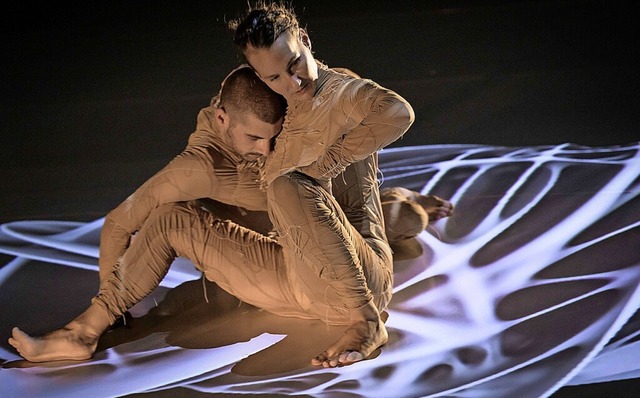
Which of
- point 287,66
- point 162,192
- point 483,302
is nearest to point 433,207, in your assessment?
point 483,302

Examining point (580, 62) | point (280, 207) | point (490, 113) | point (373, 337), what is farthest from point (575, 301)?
point (580, 62)

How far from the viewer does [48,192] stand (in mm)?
3408

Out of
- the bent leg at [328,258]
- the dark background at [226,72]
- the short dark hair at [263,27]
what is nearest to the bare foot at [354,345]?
the bent leg at [328,258]

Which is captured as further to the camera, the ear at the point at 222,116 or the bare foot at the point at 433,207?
the bare foot at the point at 433,207

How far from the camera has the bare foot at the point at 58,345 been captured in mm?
2373

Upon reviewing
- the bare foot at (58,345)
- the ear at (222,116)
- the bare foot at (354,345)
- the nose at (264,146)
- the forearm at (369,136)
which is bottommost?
the bare foot at (354,345)

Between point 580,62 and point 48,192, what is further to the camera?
point 580,62

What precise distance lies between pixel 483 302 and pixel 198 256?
0.70 metres

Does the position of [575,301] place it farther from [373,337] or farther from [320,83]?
[320,83]

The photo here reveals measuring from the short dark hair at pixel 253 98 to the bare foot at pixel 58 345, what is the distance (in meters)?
0.66

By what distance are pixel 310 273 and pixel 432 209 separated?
0.82m

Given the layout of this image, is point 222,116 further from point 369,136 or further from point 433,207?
point 433,207

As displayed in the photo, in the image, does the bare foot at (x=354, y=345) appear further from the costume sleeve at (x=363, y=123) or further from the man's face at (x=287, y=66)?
the man's face at (x=287, y=66)

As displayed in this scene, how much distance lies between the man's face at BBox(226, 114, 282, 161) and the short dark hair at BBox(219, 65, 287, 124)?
15 millimetres
